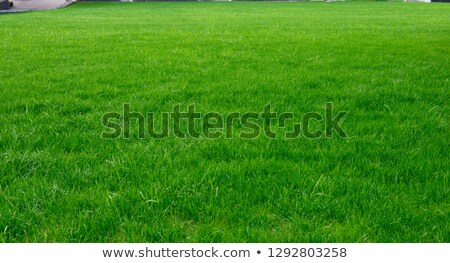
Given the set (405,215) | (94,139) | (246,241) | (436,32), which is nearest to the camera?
(246,241)

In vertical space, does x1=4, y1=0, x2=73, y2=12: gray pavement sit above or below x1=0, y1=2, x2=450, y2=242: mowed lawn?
above

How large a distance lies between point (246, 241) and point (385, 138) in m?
2.31

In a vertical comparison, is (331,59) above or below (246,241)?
above

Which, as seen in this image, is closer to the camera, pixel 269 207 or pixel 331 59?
pixel 269 207

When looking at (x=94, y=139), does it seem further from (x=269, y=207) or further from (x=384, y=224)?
(x=384, y=224)

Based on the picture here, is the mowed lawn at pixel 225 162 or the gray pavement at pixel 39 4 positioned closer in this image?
the mowed lawn at pixel 225 162

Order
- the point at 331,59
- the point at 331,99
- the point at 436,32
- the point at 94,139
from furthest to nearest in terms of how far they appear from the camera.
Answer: the point at 436,32 → the point at 331,59 → the point at 331,99 → the point at 94,139

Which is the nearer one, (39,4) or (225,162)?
(225,162)

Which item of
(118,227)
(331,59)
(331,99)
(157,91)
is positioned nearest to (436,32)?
(331,59)

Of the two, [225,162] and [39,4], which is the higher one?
[39,4]

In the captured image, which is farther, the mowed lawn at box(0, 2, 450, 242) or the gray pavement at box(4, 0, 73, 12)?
the gray pavement at box(4, 0, 73, 12)

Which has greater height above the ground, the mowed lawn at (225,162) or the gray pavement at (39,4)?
the gray pavement at (39,4)

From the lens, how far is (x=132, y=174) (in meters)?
3.76

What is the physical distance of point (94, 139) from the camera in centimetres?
452
